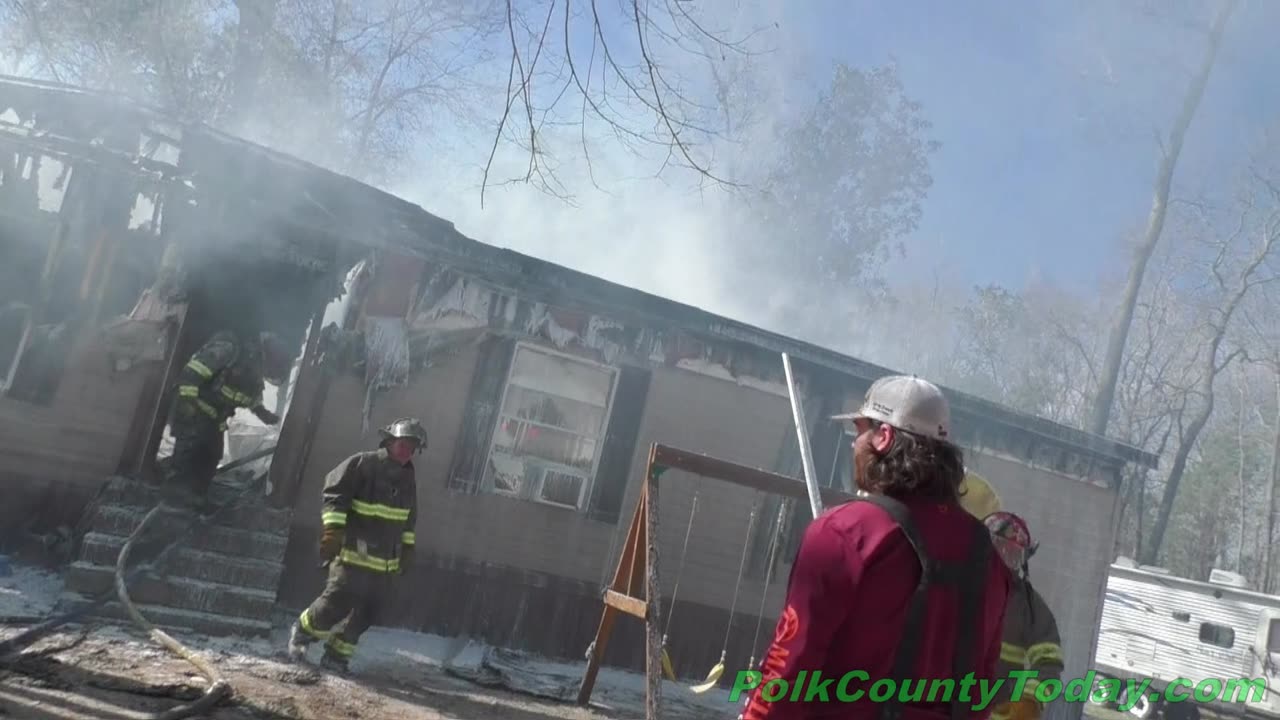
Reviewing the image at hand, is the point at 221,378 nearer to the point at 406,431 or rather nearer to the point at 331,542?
the point at 406,431

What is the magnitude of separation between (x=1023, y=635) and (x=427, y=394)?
6.10 m

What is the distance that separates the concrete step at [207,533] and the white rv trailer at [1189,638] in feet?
43.3

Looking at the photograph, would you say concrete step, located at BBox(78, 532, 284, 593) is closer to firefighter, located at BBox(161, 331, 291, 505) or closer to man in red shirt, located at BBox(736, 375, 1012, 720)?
firefighter, located at BBox(161, 331, 291, 505)

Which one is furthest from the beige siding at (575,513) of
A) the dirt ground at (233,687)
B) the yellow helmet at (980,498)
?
the yellow helmet at (980,498)

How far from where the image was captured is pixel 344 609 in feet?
23.3

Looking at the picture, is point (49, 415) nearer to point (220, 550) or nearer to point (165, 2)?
point (220, 550)

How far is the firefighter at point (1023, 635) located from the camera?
4234 mm

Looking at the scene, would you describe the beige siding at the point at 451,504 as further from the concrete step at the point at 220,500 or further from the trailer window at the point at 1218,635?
the trailer window at the point at 1218,635

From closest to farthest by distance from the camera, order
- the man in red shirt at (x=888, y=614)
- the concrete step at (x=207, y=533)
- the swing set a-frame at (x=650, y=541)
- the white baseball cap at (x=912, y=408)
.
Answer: the man in red shirt at (x=888, y=614), the white baseball cap at (x=912, y=408), the swing set a-frame at (x=650, y=541), the concrete step at (x=207, y=533)

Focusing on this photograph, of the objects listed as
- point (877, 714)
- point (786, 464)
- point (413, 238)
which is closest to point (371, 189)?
point (413, 238)

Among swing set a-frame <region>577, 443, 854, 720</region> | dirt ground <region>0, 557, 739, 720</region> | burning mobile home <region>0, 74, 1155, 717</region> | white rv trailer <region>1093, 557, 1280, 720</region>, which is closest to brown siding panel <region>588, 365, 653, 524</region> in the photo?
burning mobile home <region>0, 74, 1155, 717</region>

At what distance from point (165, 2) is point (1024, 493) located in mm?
18834

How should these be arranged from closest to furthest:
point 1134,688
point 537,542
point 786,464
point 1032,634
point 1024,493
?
point 1032,634
point 537,542
point 786,464
point 1024,493
point 1134,688

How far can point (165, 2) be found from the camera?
1900cm
